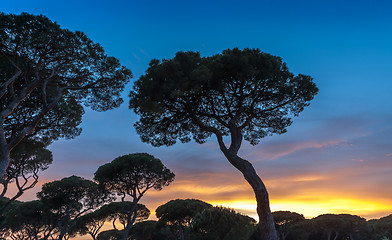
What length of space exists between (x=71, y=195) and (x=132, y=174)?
30.4 ft

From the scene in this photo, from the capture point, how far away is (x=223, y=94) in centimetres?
1545

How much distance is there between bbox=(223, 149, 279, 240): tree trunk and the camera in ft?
38.3

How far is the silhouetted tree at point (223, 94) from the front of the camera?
14.0m

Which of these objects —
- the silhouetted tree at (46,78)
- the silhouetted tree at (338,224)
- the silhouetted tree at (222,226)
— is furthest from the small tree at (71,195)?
the silhouetted tree at (338,224)

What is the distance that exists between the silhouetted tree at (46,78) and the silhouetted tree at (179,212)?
1782cm

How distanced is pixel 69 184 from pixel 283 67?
25853 millimetres


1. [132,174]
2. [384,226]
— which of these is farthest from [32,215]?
[384,226]

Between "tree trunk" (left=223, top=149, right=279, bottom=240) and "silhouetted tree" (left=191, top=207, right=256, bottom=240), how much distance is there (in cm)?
61

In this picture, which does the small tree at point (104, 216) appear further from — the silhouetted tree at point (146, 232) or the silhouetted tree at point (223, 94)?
the silhouetted tree at point (223, 94)

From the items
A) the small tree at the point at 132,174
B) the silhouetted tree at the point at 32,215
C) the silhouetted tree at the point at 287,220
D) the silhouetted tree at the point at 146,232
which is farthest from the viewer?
the silhouetted tree at the point at 146,232

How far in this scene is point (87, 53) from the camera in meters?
14.1

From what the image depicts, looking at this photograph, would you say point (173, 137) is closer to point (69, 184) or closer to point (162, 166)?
point (162, 166)

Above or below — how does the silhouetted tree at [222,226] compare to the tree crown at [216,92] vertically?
below

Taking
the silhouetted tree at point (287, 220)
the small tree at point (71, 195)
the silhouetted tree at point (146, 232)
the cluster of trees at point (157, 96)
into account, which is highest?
the cluster of trees at point (157, 96)
